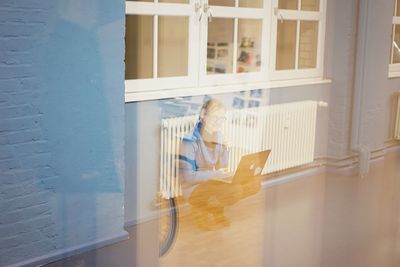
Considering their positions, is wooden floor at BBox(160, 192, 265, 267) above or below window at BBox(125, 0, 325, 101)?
below

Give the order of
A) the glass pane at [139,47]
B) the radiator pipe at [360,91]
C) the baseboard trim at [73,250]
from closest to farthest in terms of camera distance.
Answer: the baseboard trim at [73,250]
the radiator pipe at [360,91]
the glass pane at [139,47]

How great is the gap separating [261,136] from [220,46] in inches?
15.7

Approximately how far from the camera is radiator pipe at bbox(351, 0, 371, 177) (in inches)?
74.7

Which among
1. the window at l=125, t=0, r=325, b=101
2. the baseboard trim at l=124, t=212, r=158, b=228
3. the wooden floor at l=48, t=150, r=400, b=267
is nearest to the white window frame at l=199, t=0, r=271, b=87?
the window at l=125, t=0, r=325, b=101

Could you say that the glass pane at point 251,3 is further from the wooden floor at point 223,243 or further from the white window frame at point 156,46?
the wooden floor at point 223,243

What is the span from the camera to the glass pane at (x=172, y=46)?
2.04 m

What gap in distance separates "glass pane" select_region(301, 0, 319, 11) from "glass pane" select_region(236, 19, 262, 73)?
0.16m

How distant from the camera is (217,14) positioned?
6.14ft

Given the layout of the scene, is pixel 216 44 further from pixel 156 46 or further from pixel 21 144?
pixel 21 144

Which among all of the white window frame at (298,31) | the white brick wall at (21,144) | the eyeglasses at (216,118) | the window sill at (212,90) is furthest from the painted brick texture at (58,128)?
the white window frame at (298,31)

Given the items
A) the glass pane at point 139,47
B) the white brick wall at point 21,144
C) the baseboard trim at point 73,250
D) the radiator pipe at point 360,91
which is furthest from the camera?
the glass pane at point 139,47

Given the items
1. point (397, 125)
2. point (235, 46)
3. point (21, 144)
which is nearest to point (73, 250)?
point (21, 144)

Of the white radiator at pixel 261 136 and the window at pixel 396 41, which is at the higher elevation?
the window at pixel 396 41

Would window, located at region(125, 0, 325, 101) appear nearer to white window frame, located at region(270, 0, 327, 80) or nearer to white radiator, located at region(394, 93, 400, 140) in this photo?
white window frame, located at region(270, 0, 327, 80)
